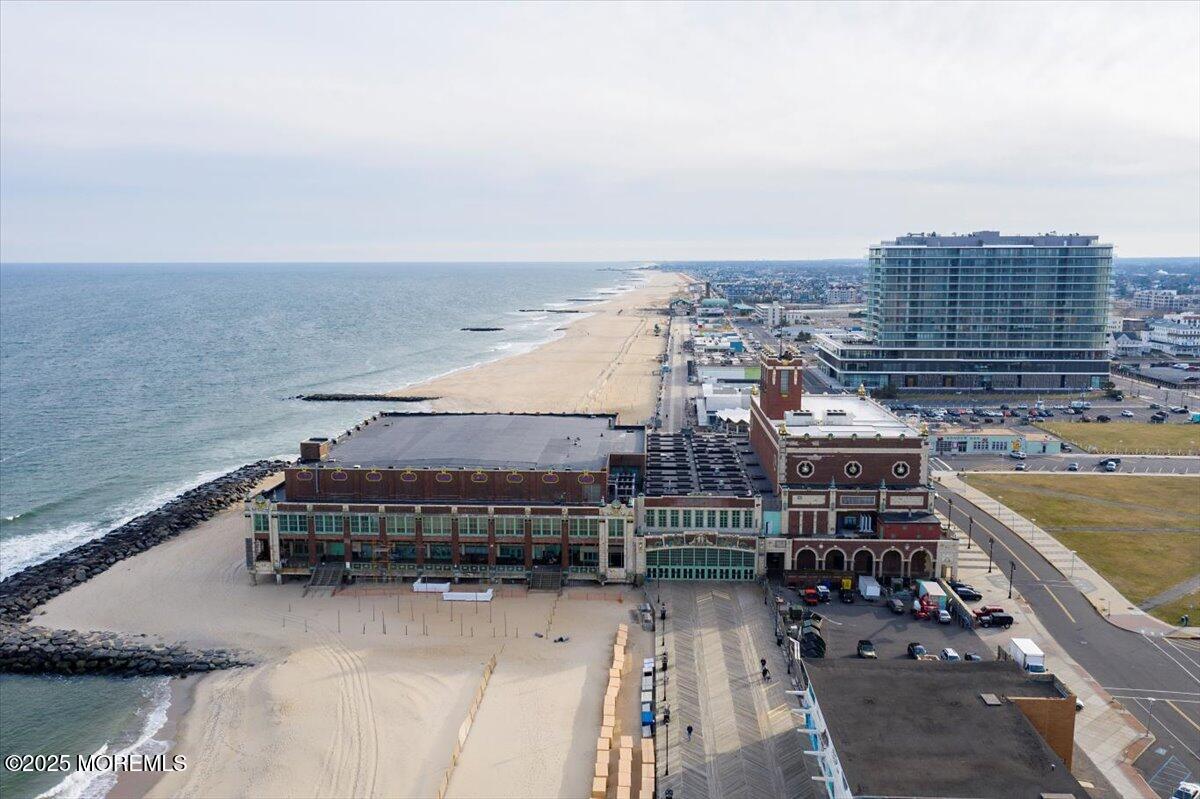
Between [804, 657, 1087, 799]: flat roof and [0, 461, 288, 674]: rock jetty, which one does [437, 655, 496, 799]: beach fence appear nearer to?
[0, 461, 288, 674]: rock jetty

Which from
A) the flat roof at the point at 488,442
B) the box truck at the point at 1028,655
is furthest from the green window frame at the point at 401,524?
the box truck at the point at 1028,655

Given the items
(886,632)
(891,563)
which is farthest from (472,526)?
(891,563)

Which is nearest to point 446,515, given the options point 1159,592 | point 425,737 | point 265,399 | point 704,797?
point 425,737

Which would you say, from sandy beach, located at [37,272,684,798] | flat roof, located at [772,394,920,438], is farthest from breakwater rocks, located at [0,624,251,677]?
flat roof, located at [772,394,920,438]

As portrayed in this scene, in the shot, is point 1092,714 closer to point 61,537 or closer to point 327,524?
point 327,524

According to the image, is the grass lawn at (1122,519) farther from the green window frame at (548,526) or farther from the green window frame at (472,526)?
the green window frame at (472,526)

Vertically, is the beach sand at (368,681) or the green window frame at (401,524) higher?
the green window frame at (401,524)
